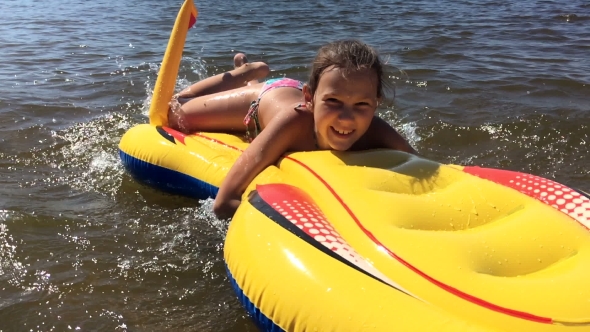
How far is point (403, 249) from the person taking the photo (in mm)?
1943

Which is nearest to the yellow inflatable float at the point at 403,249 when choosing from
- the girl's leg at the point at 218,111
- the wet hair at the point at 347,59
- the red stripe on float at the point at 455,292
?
the red stripe on float at the point at 455,292

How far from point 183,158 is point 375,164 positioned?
1516 millimetres

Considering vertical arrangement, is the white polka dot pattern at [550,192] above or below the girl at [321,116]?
below

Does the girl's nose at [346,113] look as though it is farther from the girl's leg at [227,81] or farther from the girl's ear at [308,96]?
the girl's leg at [227,81]

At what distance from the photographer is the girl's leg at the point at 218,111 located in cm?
386

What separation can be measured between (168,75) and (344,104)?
2.03m

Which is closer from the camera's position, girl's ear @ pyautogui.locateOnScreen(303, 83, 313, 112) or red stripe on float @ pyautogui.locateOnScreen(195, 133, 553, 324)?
red stripe on float @ pyautogui.locateOnScreen(195, 133, 553, 324)

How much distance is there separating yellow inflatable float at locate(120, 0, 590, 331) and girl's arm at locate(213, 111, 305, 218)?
111mm

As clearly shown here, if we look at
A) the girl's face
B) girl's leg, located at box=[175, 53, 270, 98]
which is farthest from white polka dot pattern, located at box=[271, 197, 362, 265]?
girl's leg, located at box=[175, 53, 270, 98]

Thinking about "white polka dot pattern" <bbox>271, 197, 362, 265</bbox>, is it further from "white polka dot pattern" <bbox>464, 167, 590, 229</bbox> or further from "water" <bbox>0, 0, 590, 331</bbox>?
"white polka dot pattern" <bbox>464, 167, 590, 229</bbox>

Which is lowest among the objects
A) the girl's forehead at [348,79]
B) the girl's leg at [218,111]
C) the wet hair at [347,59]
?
the girl's leg at [218,111]

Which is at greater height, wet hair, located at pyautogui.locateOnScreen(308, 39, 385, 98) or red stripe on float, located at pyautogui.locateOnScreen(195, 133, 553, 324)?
wet hair, located at pyautogui.locateOnScreen(308, 39, 385, 98)

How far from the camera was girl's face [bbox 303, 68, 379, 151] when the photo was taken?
2.57 metres

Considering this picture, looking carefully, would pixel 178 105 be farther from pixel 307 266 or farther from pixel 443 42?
pixel 443 42
